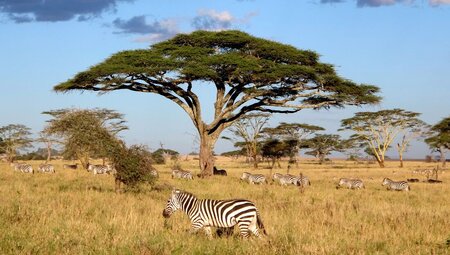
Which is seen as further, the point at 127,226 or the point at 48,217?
the point at 48,217

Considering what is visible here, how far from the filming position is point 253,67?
1060 inches

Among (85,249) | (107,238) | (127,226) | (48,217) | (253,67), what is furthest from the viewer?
(253,67)

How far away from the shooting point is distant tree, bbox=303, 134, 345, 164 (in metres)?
74.2

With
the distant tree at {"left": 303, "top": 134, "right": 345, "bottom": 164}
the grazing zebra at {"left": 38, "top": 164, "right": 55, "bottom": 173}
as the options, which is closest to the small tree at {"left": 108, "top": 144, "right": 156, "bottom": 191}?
the grazing zebra at {"left": 38, "top": 164, "right": 55, "bottom": 173}

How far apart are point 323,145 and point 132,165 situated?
60.5 metres

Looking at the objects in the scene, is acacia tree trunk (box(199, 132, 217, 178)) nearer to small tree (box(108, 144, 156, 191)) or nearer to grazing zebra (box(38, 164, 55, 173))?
grazing zebra (box(38, 164, 55, 173))

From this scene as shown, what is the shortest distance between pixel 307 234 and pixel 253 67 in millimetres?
18580

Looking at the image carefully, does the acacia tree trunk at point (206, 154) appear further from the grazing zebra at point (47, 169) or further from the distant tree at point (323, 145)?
the distant tree at point (323, 145)

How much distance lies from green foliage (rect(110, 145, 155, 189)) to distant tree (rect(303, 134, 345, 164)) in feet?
179

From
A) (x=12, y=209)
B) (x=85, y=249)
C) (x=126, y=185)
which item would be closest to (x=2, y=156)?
(x=126, y=185)

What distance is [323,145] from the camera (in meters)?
76.1

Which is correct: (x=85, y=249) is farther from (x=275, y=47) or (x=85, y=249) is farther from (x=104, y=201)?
(x=275, y=47)

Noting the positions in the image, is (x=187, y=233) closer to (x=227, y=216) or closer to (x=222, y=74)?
(x=227, y=216)

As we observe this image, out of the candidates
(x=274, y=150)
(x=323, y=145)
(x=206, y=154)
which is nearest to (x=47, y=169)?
(x=206, y=154)
